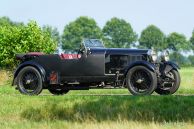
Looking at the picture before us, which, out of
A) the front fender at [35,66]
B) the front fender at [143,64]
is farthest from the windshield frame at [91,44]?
the front fender at [143,64]

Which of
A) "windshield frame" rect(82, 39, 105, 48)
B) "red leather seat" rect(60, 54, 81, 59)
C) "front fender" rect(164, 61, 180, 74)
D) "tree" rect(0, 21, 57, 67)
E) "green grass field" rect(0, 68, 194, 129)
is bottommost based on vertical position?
"green grass field" rect(0, 68, 194, 129)

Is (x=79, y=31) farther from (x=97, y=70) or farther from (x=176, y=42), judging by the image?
(x=97, y=70)

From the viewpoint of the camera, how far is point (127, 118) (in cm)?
1156

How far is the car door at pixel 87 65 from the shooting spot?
14875 mm

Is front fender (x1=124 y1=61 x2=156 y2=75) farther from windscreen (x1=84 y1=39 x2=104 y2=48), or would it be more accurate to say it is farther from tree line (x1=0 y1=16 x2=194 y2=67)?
tree line (x1=0 y1=16 x2=194 y2=67)

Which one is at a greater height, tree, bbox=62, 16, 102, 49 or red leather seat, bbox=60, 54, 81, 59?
tree, bbox=62, 16, 102, 49

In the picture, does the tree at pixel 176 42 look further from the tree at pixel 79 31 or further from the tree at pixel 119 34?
the tree at pixel 79 31

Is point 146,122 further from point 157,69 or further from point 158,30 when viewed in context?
point 158,30

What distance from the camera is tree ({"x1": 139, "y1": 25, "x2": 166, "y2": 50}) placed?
136m

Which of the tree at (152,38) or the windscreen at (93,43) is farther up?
the tree at (152,38)

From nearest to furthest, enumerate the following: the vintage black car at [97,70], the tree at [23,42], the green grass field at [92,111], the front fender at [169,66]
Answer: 1. the green grass field at [92,111]
2. the vintage black car at [97,70]
3. the front fender at [169,66]
4. the tree at [23,42]

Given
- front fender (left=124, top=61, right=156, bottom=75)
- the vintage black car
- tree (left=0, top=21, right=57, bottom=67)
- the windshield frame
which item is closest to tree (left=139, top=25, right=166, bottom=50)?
tree (left=0, top=21, right=57, bottom=67)

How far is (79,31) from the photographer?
13412 cm

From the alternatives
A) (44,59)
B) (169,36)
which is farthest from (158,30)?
(44,59)
